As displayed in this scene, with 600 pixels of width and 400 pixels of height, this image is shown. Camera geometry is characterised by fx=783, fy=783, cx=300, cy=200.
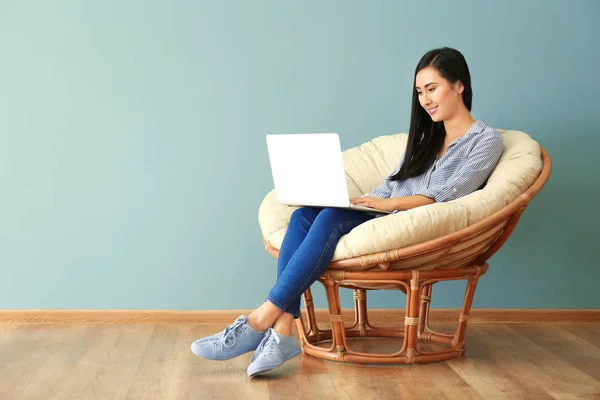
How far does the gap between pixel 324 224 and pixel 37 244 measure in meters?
1.41

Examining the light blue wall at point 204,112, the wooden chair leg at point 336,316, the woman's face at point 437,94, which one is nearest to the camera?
the wooden chair leg at point 336,316

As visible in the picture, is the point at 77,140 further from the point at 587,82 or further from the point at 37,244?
the point at 587,82

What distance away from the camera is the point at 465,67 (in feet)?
8.66

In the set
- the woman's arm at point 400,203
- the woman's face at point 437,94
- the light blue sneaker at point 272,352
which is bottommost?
the light blue sneaker at point 272,352

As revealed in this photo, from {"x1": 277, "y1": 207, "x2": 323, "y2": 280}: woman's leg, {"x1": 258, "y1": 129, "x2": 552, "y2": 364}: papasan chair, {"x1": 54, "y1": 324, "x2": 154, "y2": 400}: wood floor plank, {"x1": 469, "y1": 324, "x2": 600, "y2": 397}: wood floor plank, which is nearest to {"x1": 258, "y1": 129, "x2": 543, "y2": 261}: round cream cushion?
{"x1": 258, "y1": 129, "x2": 552, "y2": 364}: papasan chair

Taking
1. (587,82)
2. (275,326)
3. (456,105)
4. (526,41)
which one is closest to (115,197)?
(275,326)

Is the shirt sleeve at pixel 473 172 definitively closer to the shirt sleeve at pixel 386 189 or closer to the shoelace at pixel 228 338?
the shirt sleeve at pixel 386 189

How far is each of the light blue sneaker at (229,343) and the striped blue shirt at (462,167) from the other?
0.71 metres

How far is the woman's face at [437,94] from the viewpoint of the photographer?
2613 mm

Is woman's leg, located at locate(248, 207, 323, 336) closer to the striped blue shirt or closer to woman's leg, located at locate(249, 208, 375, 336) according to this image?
woman's leg, located at locate(249, 208, 375, 336)

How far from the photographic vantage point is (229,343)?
90.7 inches

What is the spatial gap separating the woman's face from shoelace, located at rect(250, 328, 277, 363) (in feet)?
3.06

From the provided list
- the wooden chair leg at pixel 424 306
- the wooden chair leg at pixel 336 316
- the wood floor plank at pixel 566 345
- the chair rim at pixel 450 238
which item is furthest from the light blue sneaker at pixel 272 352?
the wood floor plank at pixel 566 345

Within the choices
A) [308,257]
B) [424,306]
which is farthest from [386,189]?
[308,257]
